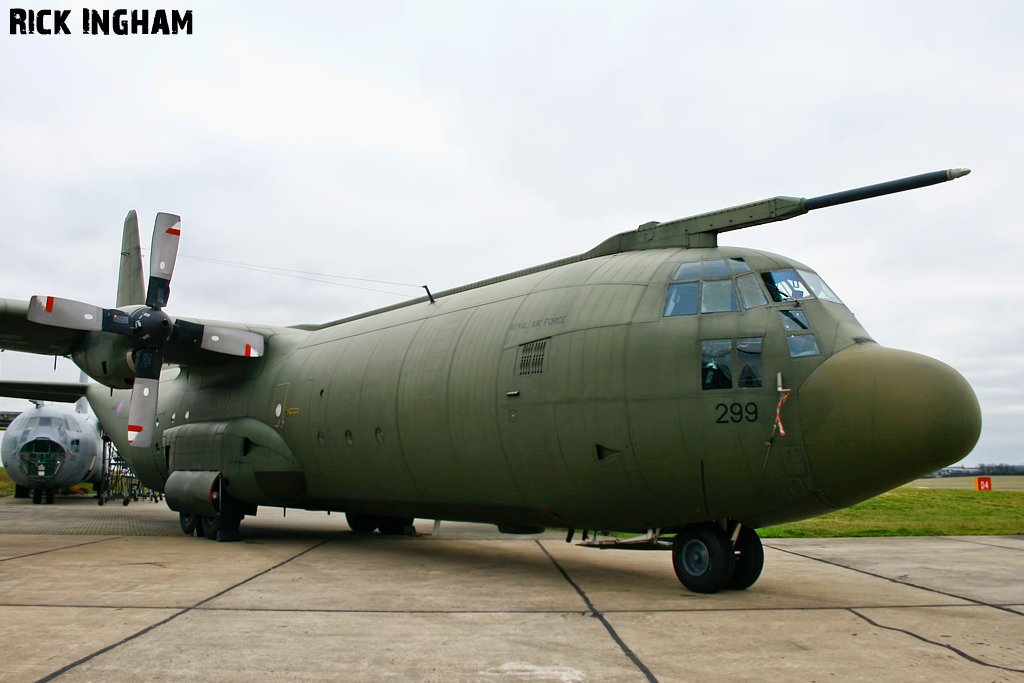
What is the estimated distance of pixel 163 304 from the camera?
1443cm

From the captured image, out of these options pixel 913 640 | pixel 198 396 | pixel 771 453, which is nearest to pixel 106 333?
pixel 198 396

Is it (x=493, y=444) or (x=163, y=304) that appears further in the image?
(x=163, y=304)

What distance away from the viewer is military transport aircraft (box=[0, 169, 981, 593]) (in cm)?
747

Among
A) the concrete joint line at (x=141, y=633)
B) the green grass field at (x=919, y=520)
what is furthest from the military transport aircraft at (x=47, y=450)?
the green grass field at (x=919, y=520)

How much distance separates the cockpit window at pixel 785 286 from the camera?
27.2 feet

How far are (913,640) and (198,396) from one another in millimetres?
15686

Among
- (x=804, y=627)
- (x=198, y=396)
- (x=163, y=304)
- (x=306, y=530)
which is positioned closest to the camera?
(x=804, y=627)

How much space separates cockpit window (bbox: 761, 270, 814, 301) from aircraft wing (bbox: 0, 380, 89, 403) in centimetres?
2038

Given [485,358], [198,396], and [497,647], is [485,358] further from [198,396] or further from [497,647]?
[198,396]

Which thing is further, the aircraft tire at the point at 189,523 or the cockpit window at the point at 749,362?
the aircraft tire at the point at 189,523

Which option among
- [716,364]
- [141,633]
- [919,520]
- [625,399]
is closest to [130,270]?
[141,633]

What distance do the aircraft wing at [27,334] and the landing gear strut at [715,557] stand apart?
12001 millimetres

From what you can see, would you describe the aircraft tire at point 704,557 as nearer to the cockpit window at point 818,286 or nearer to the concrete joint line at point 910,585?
the concrete joint line at point 910,585

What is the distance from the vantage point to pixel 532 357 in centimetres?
954
